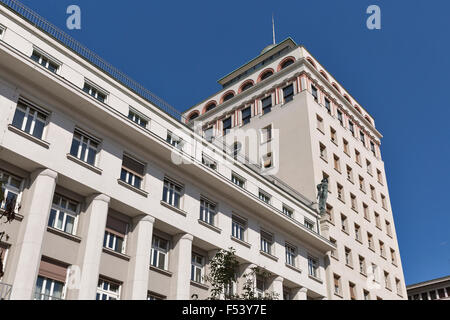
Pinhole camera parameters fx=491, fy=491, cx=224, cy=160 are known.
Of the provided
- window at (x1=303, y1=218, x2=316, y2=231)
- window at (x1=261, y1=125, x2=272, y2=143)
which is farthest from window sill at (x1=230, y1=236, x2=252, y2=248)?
window at (x1=261, y1=125, x2=272, y2=143)

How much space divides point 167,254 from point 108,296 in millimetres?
4670

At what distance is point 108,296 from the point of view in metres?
22.5

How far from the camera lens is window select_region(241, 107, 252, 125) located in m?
51.8

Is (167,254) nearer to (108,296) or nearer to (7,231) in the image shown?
(108,296)

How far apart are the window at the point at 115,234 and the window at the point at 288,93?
2799cm

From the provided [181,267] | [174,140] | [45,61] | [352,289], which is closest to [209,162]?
[174,140]

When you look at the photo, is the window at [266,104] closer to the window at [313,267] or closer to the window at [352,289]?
the window at [313,267]

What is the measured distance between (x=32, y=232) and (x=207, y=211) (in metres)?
12.0

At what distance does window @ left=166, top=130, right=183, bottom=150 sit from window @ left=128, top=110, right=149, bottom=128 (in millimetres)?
1682

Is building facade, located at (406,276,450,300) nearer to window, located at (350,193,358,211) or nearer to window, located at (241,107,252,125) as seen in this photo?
window, located at (350,193,358,211)

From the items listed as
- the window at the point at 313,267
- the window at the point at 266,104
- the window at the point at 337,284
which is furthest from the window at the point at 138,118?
the window at the point at 266,104

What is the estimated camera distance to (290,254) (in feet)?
115

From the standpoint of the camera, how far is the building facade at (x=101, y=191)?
20.8 metres

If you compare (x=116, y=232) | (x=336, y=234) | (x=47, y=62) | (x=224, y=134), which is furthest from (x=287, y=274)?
(x=224, y=134)
